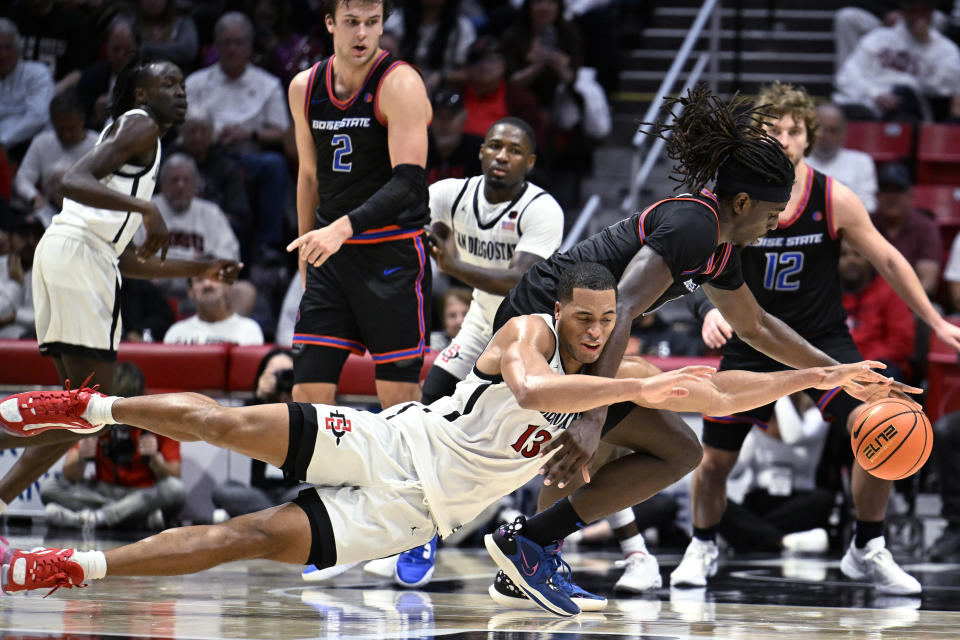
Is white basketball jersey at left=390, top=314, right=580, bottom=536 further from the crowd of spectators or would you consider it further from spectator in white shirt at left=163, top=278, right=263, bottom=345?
the crowd of spectators

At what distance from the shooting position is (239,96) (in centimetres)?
1058

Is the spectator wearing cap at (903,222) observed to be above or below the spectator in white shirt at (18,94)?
below

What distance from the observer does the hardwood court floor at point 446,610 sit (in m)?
3.98

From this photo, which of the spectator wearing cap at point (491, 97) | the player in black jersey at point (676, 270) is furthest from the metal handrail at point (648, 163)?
the player in black jersey at point (676, 270)

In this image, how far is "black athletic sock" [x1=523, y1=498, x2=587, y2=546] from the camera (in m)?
4.68

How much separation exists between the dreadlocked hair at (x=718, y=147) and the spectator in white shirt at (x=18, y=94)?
752cm

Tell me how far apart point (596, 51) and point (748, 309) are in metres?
6.86

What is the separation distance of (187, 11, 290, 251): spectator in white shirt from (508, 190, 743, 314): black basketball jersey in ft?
19.3

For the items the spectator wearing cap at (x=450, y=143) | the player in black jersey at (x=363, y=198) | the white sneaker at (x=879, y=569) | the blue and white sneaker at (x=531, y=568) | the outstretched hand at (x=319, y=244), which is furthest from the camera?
the spectator wearing cap at (x=450, y=143)

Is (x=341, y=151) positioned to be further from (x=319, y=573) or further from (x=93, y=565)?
(x=93, y=565)

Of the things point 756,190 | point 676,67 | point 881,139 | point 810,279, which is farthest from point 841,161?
point 756,190

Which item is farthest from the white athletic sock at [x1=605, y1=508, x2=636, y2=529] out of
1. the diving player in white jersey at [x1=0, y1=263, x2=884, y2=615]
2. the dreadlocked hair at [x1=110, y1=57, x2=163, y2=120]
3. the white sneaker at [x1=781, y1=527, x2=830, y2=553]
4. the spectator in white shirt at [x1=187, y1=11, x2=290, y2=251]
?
the spectator in white shirt at [x1=187, y1=11, x2=290, y2=251]

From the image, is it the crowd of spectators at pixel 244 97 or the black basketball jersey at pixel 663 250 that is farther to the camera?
the crowd of spectators at pixel 244 97

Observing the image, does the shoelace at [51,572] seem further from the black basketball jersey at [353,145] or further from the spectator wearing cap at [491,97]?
the spectator wearing cap at [491,97]
